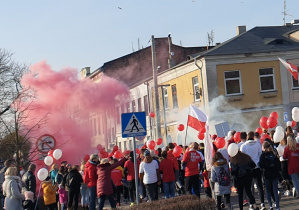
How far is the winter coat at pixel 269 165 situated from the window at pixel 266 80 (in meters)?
21.7

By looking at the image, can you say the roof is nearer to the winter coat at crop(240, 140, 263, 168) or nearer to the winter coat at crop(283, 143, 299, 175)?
the winter coat at crop(240, 140, 263, 168)

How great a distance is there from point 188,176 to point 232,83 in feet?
64.2

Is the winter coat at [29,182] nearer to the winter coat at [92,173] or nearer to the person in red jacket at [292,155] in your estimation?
the winter coat at [92,173]

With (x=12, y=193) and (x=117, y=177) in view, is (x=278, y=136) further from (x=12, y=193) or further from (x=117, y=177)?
(x=12, y=193)

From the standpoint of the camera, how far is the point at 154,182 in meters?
14.6

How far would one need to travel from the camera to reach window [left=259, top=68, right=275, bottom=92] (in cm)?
3344

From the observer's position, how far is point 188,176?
564 inches

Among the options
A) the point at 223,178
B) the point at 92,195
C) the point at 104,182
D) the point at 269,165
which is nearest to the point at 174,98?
the point at 92,195

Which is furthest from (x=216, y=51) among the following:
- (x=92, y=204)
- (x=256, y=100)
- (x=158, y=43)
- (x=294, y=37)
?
(x=92, y=204)

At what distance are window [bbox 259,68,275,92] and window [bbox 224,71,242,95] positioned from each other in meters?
1.53

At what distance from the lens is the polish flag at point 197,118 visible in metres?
17.6

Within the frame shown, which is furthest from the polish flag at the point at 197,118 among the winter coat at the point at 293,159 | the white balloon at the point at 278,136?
the winter coat at the point at 293,159

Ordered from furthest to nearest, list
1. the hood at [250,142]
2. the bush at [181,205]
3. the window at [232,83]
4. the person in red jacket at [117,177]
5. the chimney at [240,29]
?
1. the chimney at [240,29]
2. the window at [232,83]
3. the person in red jacket at [117,177]
4. the hood at [250,142]
5. the bush at [181,205]

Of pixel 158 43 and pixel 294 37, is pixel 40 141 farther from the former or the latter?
pixel 158 43
